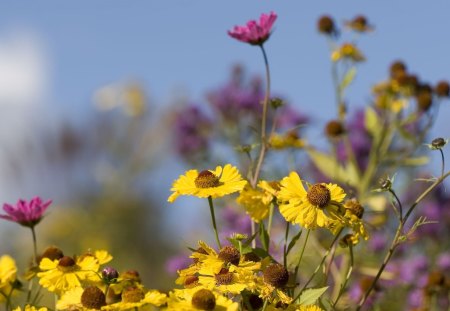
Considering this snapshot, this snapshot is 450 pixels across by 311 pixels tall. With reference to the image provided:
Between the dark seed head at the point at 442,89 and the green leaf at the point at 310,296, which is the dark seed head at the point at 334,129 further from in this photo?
the green leaf at the point at 310,296

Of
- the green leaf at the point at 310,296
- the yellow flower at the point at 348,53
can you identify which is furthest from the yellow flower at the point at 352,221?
the yellow flower at the point at 348,53

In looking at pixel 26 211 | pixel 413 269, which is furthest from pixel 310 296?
pixel 413 269

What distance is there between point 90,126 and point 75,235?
3.38 meters

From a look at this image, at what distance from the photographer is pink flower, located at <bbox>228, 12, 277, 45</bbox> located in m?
1.72

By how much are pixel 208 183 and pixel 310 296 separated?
247mm

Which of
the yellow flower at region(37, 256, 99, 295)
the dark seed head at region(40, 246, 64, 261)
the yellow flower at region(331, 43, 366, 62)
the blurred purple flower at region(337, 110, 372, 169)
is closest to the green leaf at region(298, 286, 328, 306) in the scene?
the yellow flower at region(37, 256, 99, 295)

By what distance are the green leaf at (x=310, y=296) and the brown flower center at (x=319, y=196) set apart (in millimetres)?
134

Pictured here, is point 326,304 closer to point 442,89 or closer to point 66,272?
point 66,272

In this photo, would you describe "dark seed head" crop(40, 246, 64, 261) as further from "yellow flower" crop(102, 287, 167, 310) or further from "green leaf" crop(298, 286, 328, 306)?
"green leaf" crop(298, 286, 328, 306)

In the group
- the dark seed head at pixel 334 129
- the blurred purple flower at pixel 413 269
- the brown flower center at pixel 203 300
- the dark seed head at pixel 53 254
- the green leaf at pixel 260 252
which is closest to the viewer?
the brown flower center at pixel 203 300

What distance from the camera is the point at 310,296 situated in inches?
51.5

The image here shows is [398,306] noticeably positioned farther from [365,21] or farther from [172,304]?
[172,304]

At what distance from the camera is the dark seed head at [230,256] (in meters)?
1.26

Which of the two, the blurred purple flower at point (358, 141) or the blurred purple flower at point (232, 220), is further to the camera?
the blurred purple flower at point (358, 141)
